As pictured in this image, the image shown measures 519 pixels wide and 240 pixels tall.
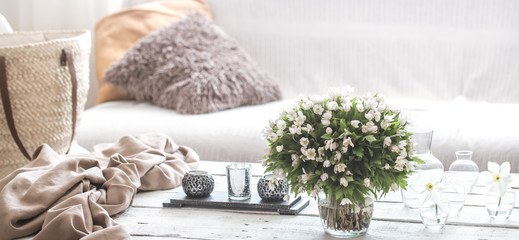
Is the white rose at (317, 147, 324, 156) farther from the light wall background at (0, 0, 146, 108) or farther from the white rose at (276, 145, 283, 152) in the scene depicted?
the light wall background at (0, 0, 146, 108)

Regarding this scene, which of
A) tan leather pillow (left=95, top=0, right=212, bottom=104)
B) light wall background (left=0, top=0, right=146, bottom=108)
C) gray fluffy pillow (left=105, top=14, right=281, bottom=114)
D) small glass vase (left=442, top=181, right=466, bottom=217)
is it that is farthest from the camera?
light wall background (left=0, top=0, right=146, bottom=108)

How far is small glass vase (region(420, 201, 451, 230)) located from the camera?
1.23 m

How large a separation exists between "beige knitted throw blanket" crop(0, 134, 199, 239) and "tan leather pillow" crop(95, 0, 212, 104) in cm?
114

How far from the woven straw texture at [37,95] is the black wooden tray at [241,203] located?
64 cm

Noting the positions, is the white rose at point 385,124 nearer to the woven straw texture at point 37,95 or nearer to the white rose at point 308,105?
the white rose at point 308,105

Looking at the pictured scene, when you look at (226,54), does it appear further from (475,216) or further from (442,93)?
(475,216)

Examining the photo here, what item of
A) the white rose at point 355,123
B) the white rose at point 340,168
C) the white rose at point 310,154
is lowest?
the white rose at point 340,168

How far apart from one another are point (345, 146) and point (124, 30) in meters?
1.87

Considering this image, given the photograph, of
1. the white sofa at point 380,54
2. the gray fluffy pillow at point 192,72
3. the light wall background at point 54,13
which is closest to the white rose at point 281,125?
the white sofa at point 380,54

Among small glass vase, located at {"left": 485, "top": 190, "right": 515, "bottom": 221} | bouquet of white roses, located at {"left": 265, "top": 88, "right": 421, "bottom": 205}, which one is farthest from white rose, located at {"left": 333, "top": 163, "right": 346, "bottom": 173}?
small glass vase, located at {"left": 485, "top": 190, "right": 515, "bottom": 221}

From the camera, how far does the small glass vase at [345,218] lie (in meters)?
1.20

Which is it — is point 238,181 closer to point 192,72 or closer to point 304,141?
point 304,141

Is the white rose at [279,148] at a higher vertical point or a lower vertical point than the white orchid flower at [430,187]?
higher

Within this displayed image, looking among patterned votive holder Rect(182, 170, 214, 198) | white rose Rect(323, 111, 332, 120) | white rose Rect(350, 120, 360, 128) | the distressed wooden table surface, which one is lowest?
the distressed wooden table surface
